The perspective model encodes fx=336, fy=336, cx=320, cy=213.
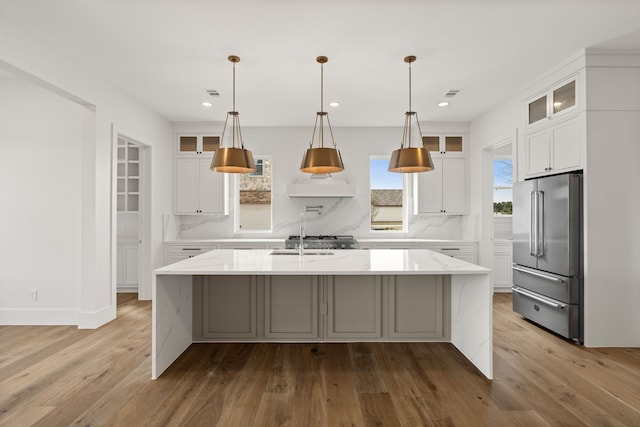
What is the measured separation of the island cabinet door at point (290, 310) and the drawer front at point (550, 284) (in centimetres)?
235

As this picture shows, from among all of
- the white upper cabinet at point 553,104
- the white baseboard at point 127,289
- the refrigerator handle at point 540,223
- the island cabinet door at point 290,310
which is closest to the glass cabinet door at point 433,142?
the white upper cabinet at point 553,104

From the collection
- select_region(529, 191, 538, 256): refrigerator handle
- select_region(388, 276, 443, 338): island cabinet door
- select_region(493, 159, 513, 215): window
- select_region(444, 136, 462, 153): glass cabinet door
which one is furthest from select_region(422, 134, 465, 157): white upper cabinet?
select_region(388, 276, 443, 338): island cabinet door

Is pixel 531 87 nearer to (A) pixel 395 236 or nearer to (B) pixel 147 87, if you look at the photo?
(A) pixel 395 236

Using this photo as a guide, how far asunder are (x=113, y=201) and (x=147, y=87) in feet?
4.53

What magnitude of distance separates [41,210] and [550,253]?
5.42 meters

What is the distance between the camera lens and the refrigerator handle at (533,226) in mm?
3539

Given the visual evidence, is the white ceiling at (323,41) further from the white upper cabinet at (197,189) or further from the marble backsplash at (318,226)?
the marble backsplash at (318,226)

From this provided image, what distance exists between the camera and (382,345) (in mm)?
3064

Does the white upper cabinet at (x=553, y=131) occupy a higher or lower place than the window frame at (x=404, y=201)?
higher

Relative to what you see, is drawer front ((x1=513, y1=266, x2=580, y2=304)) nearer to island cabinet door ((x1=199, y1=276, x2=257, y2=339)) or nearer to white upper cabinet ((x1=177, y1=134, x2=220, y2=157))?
island cabinet door ((x1=199, y1=276, x2=257, y2=339))

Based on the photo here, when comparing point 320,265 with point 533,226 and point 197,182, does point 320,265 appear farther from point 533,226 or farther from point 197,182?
point 197,182

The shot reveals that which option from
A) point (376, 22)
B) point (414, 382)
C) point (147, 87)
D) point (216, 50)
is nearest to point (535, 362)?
point (414, 382)

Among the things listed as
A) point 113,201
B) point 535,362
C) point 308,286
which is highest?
point 113,201

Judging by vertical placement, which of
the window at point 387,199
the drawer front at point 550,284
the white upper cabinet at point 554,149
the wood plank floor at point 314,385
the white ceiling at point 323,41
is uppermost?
the white ceiling at point 323,41
